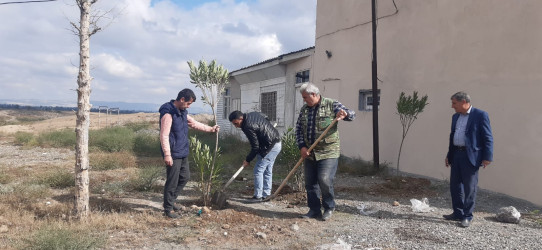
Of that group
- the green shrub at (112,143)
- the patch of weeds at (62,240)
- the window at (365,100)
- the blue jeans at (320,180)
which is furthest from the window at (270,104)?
the patch of weeds at (62,240)

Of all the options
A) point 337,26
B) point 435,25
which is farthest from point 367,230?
point 337,26

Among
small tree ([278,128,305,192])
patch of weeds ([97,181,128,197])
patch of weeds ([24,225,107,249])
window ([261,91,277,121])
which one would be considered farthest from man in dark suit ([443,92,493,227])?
window ([261,91,277,121])

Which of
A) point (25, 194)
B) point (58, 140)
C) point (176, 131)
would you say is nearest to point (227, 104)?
point (58, 140)

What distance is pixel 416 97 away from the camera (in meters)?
7.38

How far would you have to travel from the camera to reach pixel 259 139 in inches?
216

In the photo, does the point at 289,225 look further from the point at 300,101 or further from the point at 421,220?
the point at 300,101

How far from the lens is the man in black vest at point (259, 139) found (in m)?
5.36

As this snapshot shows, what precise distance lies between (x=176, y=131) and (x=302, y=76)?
7.59 m

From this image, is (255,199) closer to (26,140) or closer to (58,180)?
(58,180)

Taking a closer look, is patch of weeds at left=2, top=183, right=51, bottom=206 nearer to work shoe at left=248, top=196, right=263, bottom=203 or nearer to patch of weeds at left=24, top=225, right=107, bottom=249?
patch of weeds at left=24, top=225, right=107, bottom=249

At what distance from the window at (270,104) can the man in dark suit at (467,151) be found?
28.7 ft

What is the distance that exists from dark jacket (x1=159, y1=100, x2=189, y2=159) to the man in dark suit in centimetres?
325

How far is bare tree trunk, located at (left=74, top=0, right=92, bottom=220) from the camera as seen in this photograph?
4.32 metres

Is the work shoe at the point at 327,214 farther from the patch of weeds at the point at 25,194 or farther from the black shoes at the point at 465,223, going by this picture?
the patch of weeds at the point at 25,194
